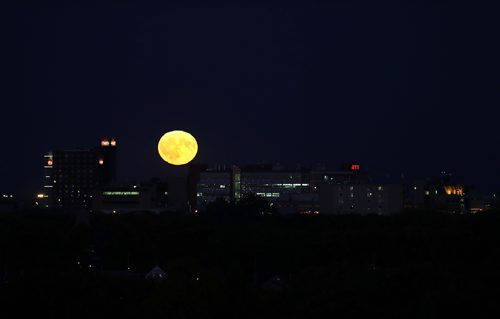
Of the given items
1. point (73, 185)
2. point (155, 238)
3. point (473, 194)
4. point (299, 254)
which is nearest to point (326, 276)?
point (299, 254)

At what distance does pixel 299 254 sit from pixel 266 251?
7.71 ft

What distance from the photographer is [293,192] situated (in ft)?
401

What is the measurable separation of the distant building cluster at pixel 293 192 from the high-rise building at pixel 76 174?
20513 millimetres

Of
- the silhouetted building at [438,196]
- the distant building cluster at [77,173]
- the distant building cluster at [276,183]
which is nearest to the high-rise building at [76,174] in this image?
the distant building cluster at [77,173]

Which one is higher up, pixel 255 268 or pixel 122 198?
pixel 122 198

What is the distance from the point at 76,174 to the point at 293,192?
51.7 m

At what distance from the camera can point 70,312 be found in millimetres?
31719

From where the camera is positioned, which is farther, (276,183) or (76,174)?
(76,174)

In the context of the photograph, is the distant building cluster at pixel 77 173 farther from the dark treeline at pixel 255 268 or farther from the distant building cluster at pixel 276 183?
the dark treeline at pixel 255 268

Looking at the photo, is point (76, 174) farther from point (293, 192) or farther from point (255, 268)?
point (255, 268)

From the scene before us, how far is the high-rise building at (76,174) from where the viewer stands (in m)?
159

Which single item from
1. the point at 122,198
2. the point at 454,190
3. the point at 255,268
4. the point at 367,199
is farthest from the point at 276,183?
the point at 255,268

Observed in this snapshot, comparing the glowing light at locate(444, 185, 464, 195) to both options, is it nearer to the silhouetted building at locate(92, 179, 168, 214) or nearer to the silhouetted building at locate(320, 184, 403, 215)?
the silhouetted building at locate(320, 184, 403, 215)

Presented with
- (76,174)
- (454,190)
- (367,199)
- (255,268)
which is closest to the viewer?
(255,268)
